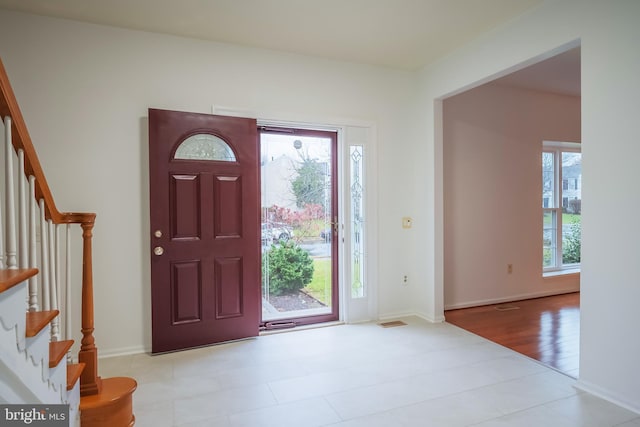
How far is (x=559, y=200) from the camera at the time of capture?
5.30m

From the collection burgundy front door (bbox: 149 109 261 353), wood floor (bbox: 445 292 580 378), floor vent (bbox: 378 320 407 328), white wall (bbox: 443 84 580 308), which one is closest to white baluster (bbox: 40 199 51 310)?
burgundy front door (bbox: 149 109 261 353)

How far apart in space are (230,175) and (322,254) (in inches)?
51.9

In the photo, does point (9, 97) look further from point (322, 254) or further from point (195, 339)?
point (322, 254)

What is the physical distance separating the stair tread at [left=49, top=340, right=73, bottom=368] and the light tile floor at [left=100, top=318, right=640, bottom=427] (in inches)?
25.2

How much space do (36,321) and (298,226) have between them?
8.27 ft

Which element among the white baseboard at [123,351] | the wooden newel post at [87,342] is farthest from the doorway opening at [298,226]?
the wooden newel post at [87,342]

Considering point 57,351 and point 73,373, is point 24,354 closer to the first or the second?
point 57,351

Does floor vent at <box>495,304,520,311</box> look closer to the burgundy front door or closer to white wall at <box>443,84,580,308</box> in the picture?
white wall at <box>443,84,580,308</box>

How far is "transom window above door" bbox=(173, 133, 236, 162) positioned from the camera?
320 cm

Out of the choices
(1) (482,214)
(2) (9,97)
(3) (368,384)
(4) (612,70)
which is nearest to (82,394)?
(2) (9,97)

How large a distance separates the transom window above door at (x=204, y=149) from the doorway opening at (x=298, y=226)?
465mm

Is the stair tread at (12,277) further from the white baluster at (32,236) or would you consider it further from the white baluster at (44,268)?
the white baluster at (44,268)

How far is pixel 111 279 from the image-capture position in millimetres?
3092

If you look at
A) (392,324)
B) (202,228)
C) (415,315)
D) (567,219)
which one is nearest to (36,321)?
(202,228)
